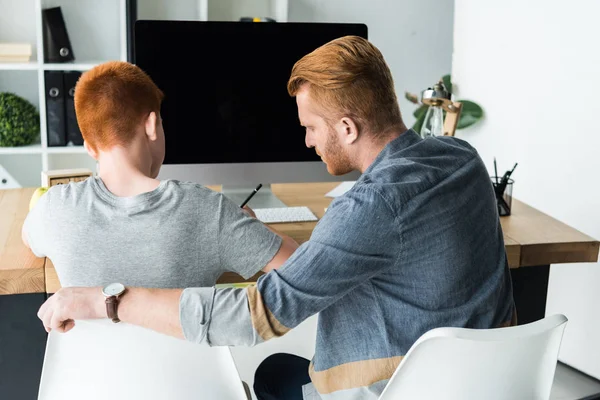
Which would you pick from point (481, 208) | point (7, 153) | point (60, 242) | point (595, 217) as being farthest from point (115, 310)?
point (7, 153)

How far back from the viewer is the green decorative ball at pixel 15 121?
350 cm

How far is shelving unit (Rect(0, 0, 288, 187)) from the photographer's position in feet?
11.7

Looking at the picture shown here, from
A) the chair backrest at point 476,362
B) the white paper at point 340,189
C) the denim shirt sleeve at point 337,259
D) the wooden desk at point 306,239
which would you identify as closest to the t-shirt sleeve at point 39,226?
the wooden desk at point 306,239

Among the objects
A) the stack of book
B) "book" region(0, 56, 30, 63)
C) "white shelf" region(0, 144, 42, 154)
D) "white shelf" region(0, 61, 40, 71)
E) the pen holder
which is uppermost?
the stack of book

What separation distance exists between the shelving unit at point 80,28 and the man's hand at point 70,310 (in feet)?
7.91

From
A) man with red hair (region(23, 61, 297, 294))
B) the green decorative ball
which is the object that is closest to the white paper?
man with red hair (region(23, 61, 297, 294))

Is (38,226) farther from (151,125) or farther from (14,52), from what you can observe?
(14,52)

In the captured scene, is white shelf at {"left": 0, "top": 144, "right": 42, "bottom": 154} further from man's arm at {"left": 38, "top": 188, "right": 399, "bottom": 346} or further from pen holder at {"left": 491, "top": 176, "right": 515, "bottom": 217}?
man's arm at {"left": 38, "top": 188, "right": 399, "bottom": 346}

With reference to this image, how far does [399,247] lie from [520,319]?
108 cm

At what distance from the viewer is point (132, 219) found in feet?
4.55

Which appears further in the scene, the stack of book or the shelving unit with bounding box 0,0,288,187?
the shelving unit with bounding box 0,0,288,187

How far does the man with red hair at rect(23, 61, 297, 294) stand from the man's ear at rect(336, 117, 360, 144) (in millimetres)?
264

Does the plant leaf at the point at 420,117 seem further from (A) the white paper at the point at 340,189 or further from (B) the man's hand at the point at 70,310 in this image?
(B) the man's hand at the point at 70,310

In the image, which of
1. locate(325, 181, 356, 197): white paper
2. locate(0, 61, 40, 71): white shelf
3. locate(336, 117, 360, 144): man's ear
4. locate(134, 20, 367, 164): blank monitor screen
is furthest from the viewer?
locate(0, 61, 40, 71): white shelf
